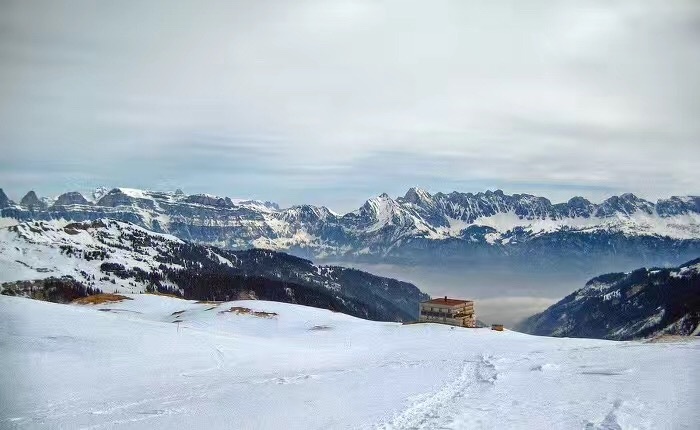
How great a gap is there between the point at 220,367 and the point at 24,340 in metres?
14.6

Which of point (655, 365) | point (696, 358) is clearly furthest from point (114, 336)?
point (696, 358)

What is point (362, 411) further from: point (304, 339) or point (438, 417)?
point (304, 339)

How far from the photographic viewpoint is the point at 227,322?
6150cm

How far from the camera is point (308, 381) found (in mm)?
26469

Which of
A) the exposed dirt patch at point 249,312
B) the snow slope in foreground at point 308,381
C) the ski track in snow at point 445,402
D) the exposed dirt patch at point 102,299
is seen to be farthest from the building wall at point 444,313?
the ski track in snow at point 445,402

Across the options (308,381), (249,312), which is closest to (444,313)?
(249,312)

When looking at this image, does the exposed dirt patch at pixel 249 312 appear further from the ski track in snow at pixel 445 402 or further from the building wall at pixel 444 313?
the ski track in snow at pixel 445 402

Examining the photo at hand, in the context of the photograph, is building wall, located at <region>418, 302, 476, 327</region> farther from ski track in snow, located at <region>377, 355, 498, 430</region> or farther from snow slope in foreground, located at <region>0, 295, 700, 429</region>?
ski track in snow, located at <region>377, 355, 498, 430</region>

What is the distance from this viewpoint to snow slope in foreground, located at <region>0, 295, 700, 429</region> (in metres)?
17.8

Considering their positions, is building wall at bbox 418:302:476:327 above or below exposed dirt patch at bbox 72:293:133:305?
below

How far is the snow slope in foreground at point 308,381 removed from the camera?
17812 mm

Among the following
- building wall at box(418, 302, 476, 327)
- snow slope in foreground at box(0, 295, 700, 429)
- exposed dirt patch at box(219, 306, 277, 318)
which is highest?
snow slope in foreground at box(0, 295, 700, 429)

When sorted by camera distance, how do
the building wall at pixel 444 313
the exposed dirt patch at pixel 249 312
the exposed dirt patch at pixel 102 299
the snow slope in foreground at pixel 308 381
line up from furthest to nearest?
the building wall at pixel 444 313 → the exposed dirt patch at pixel 102 299 → the exposed dirt patch at pixel 249 312 → the snow slope in foreground at pixel 308 381

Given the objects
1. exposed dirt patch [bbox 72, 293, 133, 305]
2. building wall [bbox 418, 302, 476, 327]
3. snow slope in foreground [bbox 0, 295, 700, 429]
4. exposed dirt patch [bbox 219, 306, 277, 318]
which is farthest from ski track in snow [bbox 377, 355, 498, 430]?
building wall [bbox 418, 302, 476, 327]
